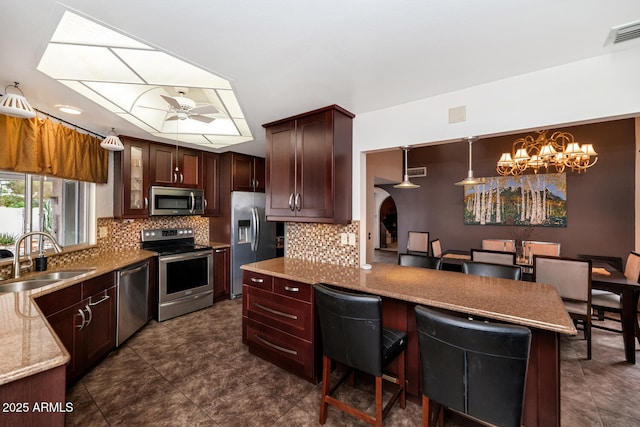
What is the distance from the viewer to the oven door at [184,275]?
341 cm

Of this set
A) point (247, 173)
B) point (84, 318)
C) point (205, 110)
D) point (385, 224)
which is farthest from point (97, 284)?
point (385, 224)

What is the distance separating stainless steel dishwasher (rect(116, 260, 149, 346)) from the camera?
2770mm

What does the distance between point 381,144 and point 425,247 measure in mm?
3443

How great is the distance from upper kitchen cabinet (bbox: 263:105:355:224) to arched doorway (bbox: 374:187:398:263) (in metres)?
7.42

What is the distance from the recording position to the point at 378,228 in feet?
35.3

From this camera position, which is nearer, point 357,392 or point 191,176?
point 357,392

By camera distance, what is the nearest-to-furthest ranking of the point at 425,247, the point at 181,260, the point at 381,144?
the point at 381,144, the point at 181,260, the point at 425,247

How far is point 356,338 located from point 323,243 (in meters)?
1.40

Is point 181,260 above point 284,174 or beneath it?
beneath

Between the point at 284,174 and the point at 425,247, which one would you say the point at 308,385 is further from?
the point at 425,247

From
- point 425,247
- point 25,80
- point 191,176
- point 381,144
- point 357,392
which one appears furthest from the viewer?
point 425,247

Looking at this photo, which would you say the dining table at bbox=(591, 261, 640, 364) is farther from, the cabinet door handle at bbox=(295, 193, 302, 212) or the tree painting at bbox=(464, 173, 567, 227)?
the cabinet door handle at bbox=(295, 193, 302, 212)

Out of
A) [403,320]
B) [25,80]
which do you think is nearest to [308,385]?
[403,320]

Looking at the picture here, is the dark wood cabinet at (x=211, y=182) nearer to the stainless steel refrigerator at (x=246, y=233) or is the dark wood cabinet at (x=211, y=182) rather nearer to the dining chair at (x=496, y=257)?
the stainless steel refrigerator at (x=246, y=233)
